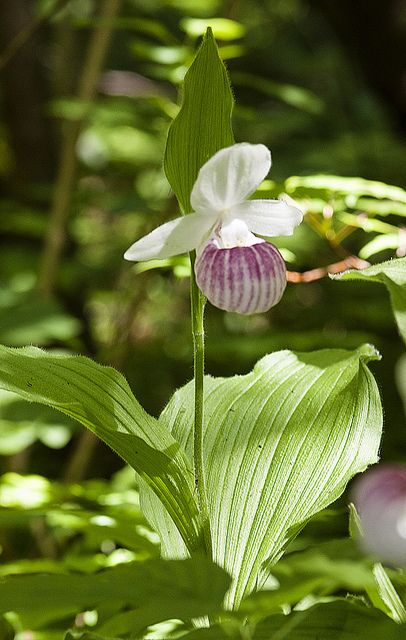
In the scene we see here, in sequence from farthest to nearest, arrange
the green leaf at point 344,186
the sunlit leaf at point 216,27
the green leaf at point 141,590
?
1. the sunlit leaf at point 216,27
2. the green leaf at point 344,186
3. the green leaf at point 141,590

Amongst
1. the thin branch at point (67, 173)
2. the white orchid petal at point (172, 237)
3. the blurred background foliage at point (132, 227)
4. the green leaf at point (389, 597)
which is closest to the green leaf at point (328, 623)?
the green leaf at point (389, 597)

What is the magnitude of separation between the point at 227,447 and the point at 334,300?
1591mm

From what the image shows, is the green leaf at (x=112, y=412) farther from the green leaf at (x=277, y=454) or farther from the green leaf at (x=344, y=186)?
A: the green leaf at (x=344, y=186)

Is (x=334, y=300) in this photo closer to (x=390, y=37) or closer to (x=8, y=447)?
(x=390, y=37)

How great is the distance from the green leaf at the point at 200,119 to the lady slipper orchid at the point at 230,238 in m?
0.04

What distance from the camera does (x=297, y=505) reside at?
705mm

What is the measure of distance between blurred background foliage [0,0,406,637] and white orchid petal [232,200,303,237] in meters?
0.16

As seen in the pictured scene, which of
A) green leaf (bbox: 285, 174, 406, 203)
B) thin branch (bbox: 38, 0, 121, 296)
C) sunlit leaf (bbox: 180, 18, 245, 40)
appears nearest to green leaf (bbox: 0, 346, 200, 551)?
green leaf (bbox: 285, 174, 406, 203)

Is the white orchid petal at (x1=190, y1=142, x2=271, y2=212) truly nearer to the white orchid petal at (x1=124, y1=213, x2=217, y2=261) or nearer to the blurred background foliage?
the white orchid petal at (x1=124, y1=213, x2=217, y2=261)

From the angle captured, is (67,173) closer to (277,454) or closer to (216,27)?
(216,27)

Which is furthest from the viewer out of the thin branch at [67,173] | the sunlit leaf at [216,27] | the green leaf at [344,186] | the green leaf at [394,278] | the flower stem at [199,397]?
the thin branch at [67,173]

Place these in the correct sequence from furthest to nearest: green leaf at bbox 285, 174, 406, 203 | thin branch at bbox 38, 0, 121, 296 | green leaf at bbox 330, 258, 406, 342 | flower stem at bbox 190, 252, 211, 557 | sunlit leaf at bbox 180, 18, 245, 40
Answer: thin branch at bbox 38, 0, 121, 296
sunlit leaf at bbox 180, 18, 245, 40
green leaf at bbox 285, 174, 406, 203
flower stem at bbox 190, 252, 211, 557
green leaf at bbox 330, 258, 406, 342

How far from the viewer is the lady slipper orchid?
2.04ft

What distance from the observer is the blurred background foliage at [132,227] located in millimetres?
1036
